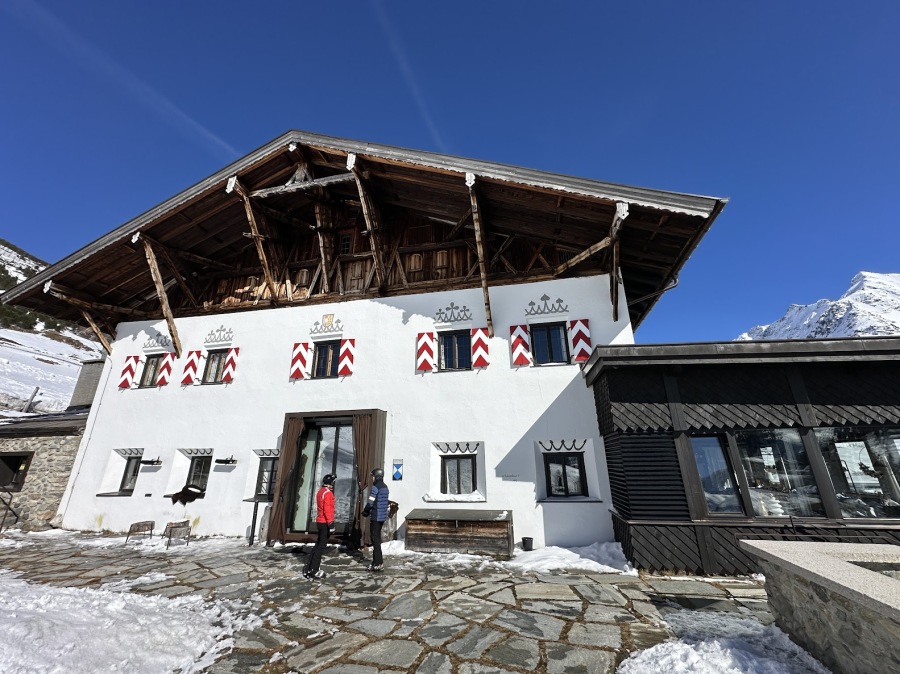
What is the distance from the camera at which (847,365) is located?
6145 mm

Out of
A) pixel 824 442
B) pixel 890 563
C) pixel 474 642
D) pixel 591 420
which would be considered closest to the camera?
pixel 890 563

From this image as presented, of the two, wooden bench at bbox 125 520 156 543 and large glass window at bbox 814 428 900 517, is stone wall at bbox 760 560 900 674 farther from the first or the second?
wooden bench at bbox 125 520 156 543

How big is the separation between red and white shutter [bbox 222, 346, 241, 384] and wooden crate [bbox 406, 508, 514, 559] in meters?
6.55

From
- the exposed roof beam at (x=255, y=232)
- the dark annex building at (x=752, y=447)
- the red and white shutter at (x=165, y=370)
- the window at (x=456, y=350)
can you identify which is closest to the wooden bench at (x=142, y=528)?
the red and white shutter at (x=165, y=370)

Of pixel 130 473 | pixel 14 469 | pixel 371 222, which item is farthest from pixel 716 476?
pixel 14 469

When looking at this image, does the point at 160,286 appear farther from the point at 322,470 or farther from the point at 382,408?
the point at 382,408

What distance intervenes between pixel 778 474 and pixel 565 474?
352 centimetres

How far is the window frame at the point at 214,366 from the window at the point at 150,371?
1.83 m

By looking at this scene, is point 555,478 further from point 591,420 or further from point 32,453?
point 32,453

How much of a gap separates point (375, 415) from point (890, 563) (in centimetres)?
788

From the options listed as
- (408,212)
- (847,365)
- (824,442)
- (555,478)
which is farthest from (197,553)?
(847,365)

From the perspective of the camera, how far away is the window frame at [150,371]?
11.5m

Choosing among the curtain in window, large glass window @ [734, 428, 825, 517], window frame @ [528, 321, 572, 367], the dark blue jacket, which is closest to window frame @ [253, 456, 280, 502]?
the curtain in window

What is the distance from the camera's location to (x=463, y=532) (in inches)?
289
